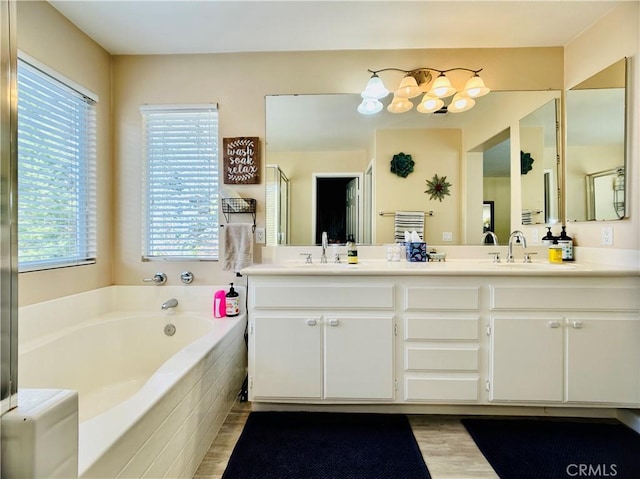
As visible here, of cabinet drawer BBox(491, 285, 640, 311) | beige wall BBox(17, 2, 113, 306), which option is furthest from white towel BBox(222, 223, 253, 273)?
cabinet drawer BBox(491, 285, 640, 311)

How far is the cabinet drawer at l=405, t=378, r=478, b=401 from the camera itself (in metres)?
1.66

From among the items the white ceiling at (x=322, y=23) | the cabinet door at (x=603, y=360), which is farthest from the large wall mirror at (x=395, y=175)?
the cabinet door at (x=603, y=360)

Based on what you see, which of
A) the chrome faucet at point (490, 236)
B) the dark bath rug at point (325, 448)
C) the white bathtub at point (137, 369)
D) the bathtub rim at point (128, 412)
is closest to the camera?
the bathtub rim at point (128, 412)

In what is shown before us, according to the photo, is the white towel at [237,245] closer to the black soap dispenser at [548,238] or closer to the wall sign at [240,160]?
the wall sign at [240,160]

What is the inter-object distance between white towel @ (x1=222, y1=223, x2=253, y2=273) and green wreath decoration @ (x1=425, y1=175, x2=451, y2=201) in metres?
1.34

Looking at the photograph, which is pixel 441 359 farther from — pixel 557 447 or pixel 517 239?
pixel 517 239

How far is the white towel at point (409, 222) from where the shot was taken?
220cm

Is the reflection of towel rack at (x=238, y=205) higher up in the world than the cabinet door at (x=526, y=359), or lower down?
higher up

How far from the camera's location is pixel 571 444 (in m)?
1.57

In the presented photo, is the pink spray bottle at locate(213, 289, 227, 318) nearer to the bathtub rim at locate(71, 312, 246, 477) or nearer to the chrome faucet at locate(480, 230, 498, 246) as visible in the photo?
the bathtub rim at locate(71, 312, 246, 477)

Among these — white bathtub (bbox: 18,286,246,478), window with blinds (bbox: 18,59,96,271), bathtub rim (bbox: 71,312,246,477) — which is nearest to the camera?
bathtub rim (bbox: 71,312,246,477)

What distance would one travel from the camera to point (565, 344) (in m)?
1.63

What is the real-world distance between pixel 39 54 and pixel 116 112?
0.58 m
